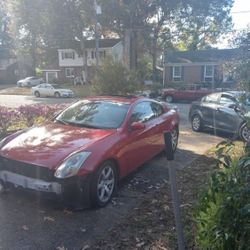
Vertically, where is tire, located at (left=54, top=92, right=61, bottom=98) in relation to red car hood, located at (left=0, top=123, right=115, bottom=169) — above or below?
below

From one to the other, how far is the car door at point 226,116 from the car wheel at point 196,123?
0.85 meters

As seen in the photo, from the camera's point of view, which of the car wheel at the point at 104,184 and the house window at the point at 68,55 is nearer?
the car wheel at the point at 104,184

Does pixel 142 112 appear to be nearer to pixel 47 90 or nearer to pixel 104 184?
pixel 104 184

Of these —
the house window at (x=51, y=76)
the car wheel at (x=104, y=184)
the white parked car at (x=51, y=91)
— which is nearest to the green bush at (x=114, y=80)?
the car wheel at (x=104, y=184)

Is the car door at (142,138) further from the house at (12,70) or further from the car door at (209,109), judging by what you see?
the house at (12,70)

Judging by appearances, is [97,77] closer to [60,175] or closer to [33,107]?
[33,107]

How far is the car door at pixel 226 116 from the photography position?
1022 centimetres

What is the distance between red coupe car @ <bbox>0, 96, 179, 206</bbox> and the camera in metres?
4.31

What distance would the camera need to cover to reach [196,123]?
11.8 m

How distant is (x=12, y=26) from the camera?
42.3 meters

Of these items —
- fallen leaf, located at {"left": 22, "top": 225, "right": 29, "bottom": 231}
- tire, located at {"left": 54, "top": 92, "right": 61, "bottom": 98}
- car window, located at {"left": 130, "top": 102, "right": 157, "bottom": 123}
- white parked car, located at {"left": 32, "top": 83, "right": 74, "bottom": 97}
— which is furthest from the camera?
tire, located at {"left": 54, "top": 92, "right": 61, "bottom": 98}

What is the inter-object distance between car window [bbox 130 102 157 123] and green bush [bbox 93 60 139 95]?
460 centimetres

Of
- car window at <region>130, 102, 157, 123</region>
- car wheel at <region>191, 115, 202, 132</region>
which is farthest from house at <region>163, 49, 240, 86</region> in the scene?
car window at <region>130, 102, 157, 123</region>

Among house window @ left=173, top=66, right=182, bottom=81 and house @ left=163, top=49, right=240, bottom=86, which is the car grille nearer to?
house @ left=163, top=49, right=240, bottom=86
